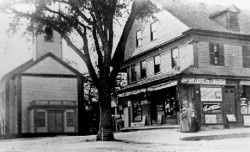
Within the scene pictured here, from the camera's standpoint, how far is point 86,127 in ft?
137

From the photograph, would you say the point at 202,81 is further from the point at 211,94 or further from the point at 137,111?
the point at 137,111

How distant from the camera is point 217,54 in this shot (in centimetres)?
2550

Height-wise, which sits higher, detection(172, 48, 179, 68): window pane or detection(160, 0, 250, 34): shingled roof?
detection(160, 0, 250, 34): shingled roof

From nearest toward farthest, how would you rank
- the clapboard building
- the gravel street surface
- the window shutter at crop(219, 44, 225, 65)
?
the gravel street surface, the window shutter at crop(219, 44, 225, 65), the clapboard building

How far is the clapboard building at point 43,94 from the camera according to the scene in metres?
37.6

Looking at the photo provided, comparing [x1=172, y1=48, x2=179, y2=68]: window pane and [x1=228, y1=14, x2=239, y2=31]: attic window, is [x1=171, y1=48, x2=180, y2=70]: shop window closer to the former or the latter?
[x1=172, y1=48, x2=179, y2=68]: window pane

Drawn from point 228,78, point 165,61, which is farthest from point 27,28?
point 228,78

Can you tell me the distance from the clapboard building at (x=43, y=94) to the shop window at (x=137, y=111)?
9911mm

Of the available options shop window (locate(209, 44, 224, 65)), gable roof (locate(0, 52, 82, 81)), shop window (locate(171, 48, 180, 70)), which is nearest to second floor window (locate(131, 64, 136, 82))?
shop window (locate(171, 48, 180, 70))

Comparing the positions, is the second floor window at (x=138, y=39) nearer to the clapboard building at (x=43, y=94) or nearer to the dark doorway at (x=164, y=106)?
the dark doorway at (x=164, y=106)

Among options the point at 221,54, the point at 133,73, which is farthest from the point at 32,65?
the point at 221,54

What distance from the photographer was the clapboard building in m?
37.6

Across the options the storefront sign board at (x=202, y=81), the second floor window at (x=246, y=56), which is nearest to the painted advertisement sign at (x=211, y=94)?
the storefront sign board at (x=202, y=81)

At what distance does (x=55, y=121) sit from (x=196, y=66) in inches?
731
